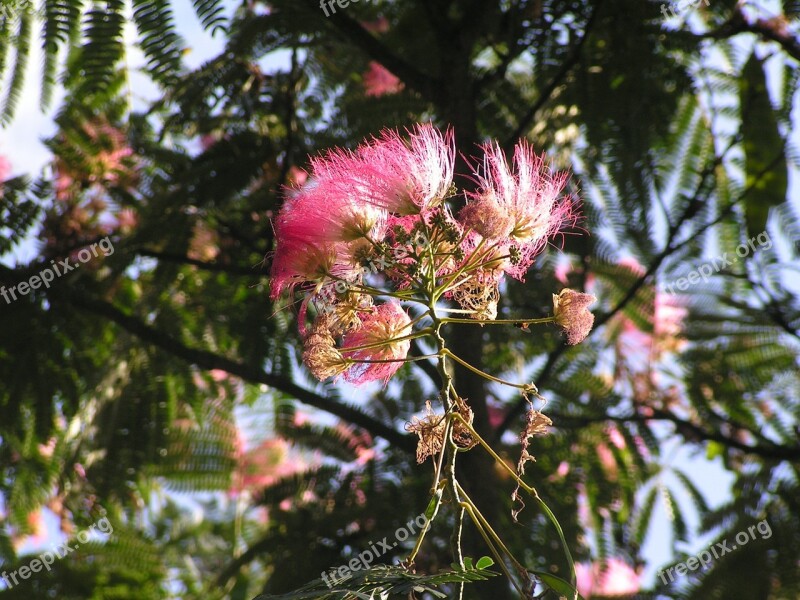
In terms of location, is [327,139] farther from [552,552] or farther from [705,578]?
[705,578]

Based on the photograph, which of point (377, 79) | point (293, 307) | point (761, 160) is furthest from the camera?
point (377, 79)

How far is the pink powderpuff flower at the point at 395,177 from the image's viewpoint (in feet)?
5.34

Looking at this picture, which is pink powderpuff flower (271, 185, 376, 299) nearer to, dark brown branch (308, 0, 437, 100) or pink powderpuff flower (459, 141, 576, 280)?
pink powderpuff flower (459, 141, 576, 280)

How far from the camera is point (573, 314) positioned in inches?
67.1

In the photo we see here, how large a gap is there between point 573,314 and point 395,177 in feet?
1.39

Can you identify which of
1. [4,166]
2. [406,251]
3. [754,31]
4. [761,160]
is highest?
[4,166]

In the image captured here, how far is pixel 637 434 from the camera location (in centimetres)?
379

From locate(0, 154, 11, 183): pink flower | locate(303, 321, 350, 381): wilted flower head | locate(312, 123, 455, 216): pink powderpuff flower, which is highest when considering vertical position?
locate(0, 154, 11, 183): pink flower

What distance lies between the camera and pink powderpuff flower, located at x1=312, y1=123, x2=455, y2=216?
163 cm

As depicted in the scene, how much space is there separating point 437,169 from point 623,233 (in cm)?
221

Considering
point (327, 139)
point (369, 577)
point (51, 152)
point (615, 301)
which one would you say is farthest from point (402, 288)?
point (51, 152)

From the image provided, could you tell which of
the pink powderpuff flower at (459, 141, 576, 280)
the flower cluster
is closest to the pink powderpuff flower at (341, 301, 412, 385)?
the flower cluster

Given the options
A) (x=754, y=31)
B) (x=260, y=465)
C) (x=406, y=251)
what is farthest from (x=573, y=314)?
(x=260, y=465)

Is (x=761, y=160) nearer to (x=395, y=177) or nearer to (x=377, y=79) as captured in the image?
(x=377, y=79)
